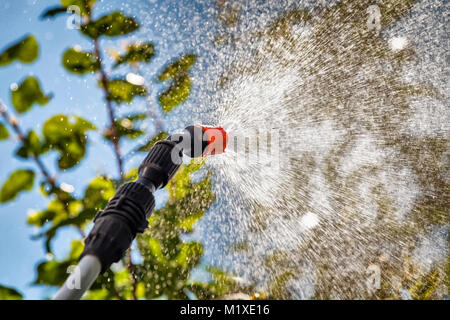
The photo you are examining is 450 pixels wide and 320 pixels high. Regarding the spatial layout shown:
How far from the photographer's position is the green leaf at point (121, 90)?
112cm

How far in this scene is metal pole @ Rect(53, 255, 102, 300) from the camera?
40 centimetres

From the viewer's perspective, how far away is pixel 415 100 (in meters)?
1.72

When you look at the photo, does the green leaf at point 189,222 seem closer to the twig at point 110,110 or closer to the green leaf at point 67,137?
the twig at point 110,110

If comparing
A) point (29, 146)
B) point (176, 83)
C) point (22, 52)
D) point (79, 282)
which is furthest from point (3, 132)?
point (79, 282)

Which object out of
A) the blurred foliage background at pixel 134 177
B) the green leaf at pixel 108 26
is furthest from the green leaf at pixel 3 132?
the green leaf at pixel 108 26

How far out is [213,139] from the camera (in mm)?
777

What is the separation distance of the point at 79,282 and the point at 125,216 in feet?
0.41

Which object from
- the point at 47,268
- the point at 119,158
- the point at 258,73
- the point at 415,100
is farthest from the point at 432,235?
the point at 47,268

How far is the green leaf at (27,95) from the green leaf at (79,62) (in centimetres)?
12

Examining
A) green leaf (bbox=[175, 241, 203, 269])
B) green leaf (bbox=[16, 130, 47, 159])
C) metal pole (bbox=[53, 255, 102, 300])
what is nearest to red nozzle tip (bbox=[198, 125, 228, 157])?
metal pole (bbox=[53, 255, 102, 300])

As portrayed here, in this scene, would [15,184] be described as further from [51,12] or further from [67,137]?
[51,12]

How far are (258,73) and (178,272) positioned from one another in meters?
0.98
